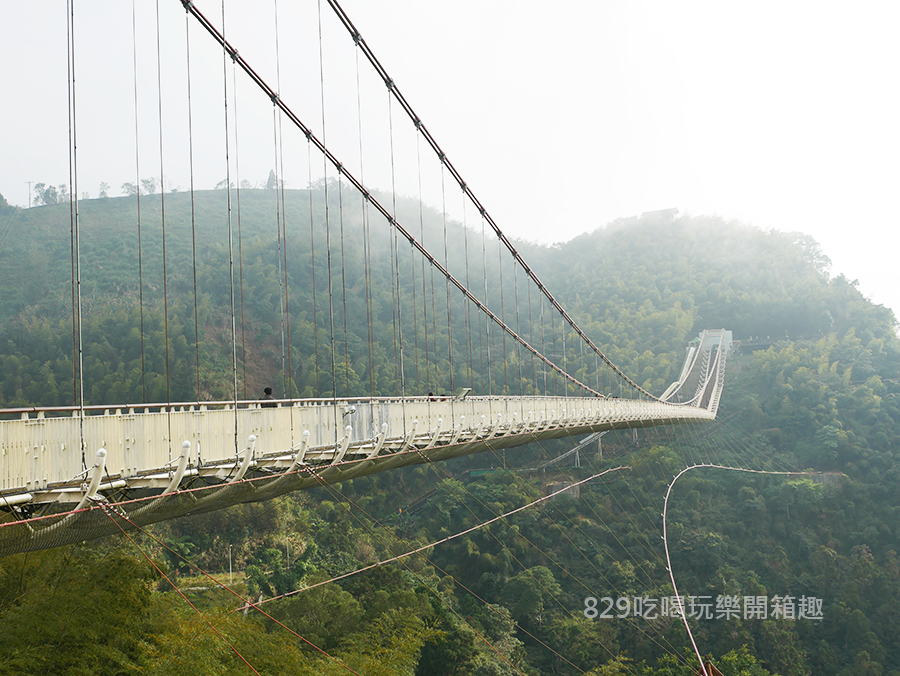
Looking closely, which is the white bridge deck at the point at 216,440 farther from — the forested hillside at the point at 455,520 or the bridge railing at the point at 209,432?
the forested hillside at the point at 455,520

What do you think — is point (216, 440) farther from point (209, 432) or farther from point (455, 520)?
point (455, 520)

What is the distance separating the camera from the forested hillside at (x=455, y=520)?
14.3 meters

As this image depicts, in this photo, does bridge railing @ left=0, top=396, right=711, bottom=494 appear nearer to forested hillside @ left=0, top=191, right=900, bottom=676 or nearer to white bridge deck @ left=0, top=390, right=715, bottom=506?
white bridge deck @ left=0, top=390, right=715, bottom=506

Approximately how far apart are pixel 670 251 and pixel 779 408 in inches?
1543

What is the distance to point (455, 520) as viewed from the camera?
114ft

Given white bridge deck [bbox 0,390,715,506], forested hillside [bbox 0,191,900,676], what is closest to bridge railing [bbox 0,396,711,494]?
white bridge deck [bbox 0,390,715,506]

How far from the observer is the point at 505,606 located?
89.5 ft

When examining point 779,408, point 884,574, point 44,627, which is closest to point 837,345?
point 779,408

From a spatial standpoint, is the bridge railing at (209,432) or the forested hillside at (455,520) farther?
the forested hillside at (455,520)

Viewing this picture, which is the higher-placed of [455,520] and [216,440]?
[216,440]

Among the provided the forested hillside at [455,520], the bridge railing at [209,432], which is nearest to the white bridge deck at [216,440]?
the bridge railing at [209,432]

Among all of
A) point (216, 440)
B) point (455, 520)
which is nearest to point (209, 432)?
point (216, 440)

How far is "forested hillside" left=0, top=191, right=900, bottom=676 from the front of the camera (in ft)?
46.9

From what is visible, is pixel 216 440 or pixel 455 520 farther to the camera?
pixel 455 520
